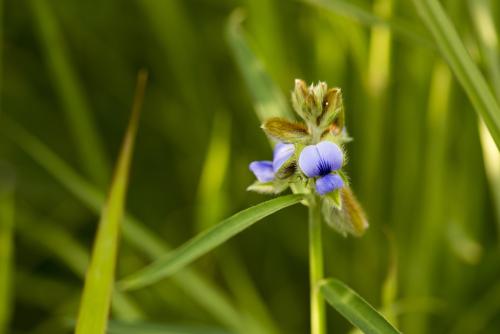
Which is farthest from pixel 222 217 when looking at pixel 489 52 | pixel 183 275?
pixel 489 52

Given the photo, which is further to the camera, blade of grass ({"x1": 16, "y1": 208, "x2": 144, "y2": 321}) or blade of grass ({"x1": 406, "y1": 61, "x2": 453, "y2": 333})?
blade of grass ({"x1": 16, "y1": 208, "x2": 144, "y2": 321})

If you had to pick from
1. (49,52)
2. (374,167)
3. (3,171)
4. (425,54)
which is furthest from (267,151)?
(3,171)

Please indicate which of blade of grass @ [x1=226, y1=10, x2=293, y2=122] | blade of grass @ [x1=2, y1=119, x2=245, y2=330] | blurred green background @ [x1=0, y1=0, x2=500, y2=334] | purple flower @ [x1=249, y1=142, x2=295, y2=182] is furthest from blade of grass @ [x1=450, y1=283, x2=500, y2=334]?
purple flower @ [x1=249, y1=142, x2=295, y2=182]

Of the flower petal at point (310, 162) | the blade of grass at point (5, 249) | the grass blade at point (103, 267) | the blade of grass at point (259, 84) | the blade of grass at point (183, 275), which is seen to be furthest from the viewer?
the blade of grass at point (5, 249)

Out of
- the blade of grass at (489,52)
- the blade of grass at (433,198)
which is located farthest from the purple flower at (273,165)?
the blade of grass at (433,198)

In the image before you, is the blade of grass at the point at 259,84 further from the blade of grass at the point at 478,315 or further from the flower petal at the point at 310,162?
the blade of grass at the point at 478,315

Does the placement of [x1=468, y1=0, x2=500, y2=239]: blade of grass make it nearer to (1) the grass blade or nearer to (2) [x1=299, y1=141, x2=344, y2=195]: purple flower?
(2) [x1=299, y1=141, x2=344, y2=195]: purple flower
